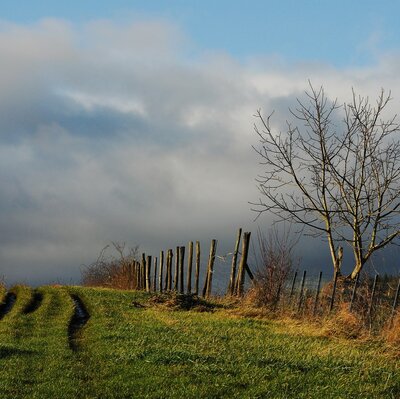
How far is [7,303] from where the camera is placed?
26719 millimetres

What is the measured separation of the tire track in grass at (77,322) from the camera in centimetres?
1562

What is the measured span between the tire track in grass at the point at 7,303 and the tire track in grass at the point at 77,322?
275 cm

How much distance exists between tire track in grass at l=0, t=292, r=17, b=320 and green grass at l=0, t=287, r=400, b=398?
5.37 meters

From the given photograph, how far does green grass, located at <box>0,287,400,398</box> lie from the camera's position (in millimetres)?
9703

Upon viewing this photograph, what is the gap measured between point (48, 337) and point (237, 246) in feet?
34.5

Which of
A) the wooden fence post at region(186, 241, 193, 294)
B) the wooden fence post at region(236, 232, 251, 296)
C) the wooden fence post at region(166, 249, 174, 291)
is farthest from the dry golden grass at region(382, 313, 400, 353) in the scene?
the wooden fence post at region(166, 249, 174, 291)

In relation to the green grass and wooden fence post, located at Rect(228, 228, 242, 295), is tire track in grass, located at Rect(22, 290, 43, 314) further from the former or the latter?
wooden fence post, located at Rect(228, 228, 242, 295)

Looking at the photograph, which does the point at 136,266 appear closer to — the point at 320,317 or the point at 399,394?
the point at 320,317

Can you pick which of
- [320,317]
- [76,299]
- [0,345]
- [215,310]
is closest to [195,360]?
[0,345]

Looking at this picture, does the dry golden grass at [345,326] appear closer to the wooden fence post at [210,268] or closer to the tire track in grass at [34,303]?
the wooden fence post at [210,268]

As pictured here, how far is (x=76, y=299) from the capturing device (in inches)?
1059

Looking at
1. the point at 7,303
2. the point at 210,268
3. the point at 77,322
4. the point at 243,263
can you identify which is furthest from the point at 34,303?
the point at 243,263

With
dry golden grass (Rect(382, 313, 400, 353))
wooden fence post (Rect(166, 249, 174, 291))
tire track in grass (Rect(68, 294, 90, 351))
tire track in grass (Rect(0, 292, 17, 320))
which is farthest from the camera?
wooden fence post (Rect(166, 249, 174, 291))

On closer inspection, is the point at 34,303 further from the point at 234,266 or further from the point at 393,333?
the point at 393,333
